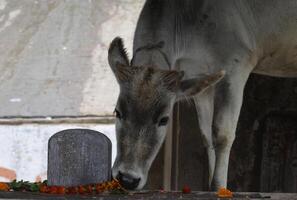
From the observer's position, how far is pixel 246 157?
1039cm

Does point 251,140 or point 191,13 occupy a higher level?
point 191,13

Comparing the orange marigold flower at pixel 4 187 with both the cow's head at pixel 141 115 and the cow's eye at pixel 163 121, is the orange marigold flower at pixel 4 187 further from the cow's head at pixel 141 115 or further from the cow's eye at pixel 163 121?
the cow's eye at pixel 163 121

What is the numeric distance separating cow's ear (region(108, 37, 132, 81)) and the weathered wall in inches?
117

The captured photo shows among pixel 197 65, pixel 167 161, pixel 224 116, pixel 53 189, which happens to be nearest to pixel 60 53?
pixel 167 161

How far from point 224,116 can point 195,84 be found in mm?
758

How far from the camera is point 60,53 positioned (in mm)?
11039

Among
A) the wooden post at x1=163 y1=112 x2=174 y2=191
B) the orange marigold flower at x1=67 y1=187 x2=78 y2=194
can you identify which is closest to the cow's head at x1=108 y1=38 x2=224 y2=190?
the orange marigold flower at x1=67 y1=187 x2=78 y2=194

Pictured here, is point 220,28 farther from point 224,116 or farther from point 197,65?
point 224,116

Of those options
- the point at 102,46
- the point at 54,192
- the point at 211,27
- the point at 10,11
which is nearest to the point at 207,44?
the point at 211,27

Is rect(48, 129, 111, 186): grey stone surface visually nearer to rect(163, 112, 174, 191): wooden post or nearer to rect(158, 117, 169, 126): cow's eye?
rect(158, 117, 169, 126): cow's eye

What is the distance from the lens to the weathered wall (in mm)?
10484

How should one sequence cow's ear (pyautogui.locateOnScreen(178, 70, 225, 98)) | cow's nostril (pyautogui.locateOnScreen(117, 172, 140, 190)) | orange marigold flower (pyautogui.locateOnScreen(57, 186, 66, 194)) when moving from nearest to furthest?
orange marigold flower (pyautogui.locateOnScreen(57, 186, 66, 194)) → cow's nostril (pyautogui.locateOnScreen(117, 172, 140, 190)) → cow's ear (pyautogui.locateOnScreen(178, 70, 225, 98))

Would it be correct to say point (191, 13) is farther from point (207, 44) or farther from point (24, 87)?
point (24, 87)

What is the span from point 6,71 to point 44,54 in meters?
0.55
